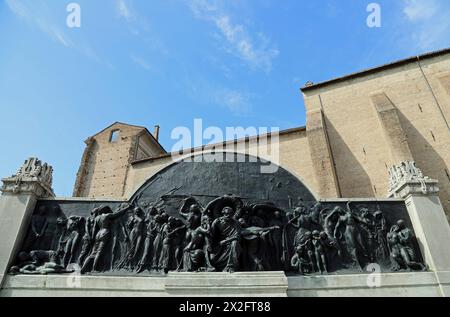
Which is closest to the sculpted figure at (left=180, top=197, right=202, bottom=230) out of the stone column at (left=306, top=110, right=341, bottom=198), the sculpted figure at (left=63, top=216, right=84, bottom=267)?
the sculpted figure at (left=63, top=216, right=84, bottom=267)

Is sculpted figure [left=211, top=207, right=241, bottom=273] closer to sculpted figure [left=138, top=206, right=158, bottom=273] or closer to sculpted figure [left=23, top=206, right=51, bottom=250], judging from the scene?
sculpted figure [left=138, top=206, right=158, bottom=273]

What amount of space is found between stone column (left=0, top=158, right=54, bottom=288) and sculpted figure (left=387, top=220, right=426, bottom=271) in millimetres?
10467

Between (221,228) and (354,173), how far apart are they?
41.0ft

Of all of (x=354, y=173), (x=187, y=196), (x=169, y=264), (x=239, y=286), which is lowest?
(x=239, y=286)

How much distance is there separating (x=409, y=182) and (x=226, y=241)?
5.81 meters

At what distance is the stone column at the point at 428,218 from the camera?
7453mm

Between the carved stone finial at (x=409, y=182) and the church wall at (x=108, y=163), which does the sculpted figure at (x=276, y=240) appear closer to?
the carved stone finial at (x=409, y=182)

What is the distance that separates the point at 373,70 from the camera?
2020cm

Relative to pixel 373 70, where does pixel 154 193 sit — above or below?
below

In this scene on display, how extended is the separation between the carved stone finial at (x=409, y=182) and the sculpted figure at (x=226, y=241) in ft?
17.3

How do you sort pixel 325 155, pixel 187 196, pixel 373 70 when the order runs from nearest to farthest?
pixel 187 196 → pixel 325 155 → pixel 373 70
